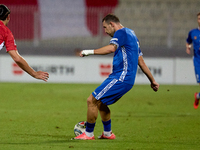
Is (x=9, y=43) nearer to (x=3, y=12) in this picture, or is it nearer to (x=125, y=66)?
(x=3, y=12)

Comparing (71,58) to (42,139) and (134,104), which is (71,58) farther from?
(42,139)

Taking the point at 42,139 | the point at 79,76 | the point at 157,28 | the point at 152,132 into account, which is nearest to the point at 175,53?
the point at 157,28

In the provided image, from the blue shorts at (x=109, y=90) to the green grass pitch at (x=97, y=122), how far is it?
0.67m

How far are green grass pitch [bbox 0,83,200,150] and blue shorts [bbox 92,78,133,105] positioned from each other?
67 centimetres

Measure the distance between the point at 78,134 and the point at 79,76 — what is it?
11.9 meters

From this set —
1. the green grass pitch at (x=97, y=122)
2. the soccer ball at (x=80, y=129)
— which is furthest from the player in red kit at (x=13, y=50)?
the soccer ball at (x=80, y=129)

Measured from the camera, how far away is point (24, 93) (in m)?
14.3

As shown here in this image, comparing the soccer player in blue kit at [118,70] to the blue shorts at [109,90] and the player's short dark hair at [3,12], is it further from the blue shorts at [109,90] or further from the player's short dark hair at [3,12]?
the player's short dark hair at [3,12]

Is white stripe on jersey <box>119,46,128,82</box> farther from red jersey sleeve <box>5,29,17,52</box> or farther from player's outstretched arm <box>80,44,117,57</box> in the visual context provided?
red jersey sleeve <box>5,29,17,52</box>

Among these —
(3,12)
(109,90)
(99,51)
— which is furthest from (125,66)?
(3,12)

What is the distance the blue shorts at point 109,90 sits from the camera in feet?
19.4

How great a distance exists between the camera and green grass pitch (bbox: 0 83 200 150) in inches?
231

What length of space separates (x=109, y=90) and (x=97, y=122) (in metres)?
2.54

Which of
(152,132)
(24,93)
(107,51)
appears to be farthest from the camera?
(24,93)
